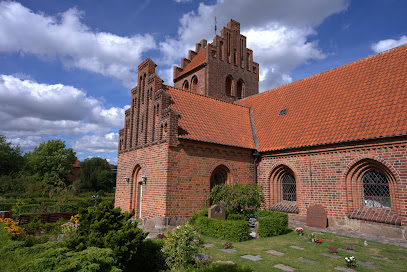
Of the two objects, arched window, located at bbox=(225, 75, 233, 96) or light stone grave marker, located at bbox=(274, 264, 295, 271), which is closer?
light stone grave marker, located at bbox=(274, 264, 295, 271)

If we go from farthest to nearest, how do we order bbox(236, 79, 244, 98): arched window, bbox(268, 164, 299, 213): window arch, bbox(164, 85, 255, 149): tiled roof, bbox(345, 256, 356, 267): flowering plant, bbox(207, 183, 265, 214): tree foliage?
bbox(236, 79, 244, 98): arched window
bbox(268, 164, 299, 213): window arch
bbox(164, 85, 255, 149): tiled roof
bbox(207, 183, 265, 214): tree foliage
bbox(345, 256, 356, 267): flowering plant

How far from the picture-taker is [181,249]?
605cm

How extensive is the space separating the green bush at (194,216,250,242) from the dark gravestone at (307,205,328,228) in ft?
12.9

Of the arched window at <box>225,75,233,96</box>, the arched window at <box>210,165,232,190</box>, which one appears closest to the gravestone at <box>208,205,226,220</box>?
the arched window at <box>210,165,232,190</box>

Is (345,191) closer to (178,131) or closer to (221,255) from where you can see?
(221,255)

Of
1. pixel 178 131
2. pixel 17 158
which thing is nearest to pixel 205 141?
pixel 178 131

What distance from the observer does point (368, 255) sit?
764cm

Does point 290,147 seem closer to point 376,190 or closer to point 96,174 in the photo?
point 376,190

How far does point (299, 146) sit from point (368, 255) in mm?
6200

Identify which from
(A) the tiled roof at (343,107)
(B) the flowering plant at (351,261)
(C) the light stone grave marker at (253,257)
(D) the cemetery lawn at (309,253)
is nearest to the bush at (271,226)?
(D) the cemetery lawn at (309,253)

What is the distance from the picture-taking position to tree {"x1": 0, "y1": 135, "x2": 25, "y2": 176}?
42.2m

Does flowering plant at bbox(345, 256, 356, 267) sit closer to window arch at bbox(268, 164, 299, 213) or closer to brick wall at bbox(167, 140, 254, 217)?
window arch at bbox(268, 164, 299, 213)

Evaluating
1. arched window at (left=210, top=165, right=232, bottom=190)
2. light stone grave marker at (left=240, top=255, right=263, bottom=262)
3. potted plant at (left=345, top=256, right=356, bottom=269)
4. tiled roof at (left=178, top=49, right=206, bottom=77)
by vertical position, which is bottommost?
light stone grave marker at (left=240, top=255, right=263, bottom=262)

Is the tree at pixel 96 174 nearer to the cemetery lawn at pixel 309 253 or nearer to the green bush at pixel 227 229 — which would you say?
the green bush at pixel 227 229
